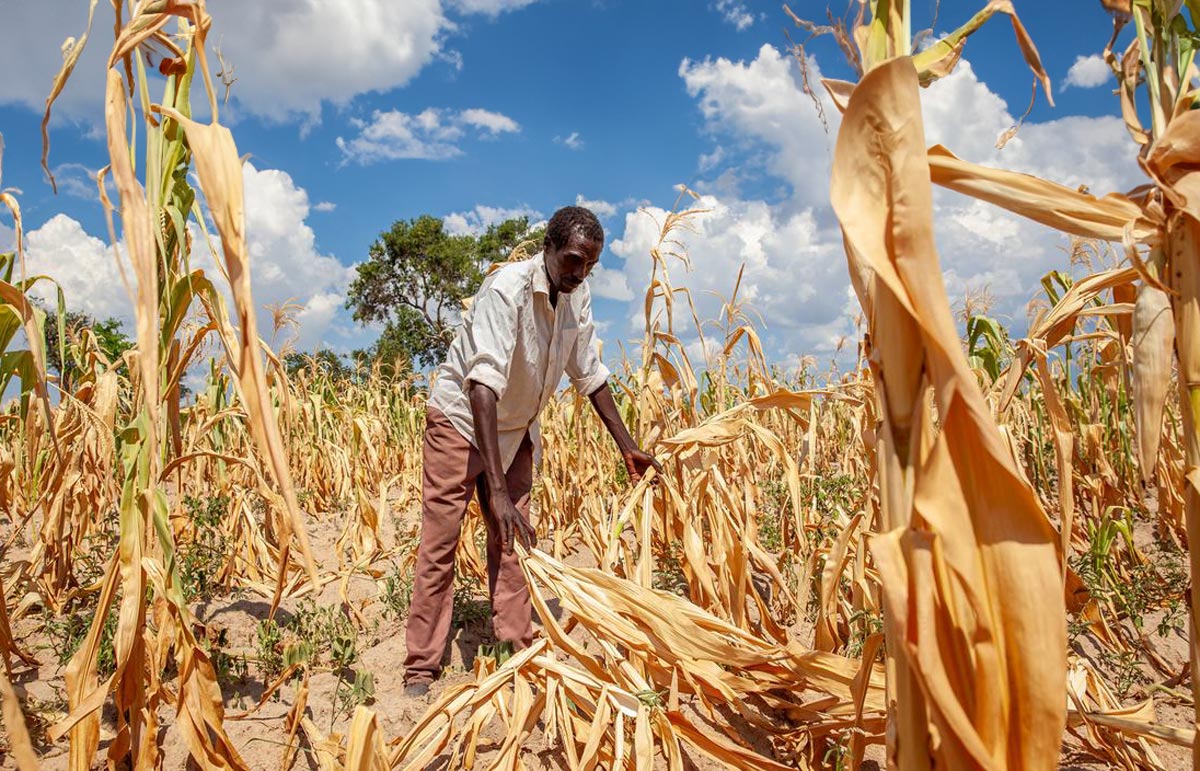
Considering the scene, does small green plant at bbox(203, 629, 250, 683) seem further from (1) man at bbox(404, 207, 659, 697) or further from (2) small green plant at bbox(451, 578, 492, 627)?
(2) small green plant at bbox(451, 578, 492, 627)

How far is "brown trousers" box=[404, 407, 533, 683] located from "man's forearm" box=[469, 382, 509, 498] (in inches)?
11.2

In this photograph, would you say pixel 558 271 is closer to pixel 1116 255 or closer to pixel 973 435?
pixel 973 435

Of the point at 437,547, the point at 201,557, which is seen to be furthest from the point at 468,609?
the point at 201,557

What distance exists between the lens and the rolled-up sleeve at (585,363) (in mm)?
2932

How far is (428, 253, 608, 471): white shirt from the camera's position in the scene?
2.46 metres

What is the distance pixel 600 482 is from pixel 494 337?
1806mm

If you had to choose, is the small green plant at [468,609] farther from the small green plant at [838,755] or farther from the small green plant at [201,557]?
the small green plant at [838,755]

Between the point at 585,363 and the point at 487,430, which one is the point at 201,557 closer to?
the point at 487,430

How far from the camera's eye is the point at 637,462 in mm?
2584

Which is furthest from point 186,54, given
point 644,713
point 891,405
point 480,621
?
point 480,621

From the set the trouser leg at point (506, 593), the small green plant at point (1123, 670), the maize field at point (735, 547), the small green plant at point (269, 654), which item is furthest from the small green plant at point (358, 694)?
the small green plant at point (1123, 670)

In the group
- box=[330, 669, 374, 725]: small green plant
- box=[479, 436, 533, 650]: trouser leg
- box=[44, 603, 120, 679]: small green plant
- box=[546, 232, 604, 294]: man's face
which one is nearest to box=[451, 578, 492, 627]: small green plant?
box=[479, 436, 533, 650]: trouser leg

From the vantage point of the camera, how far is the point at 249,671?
8.57 ft

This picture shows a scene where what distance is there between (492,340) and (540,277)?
311 mm
